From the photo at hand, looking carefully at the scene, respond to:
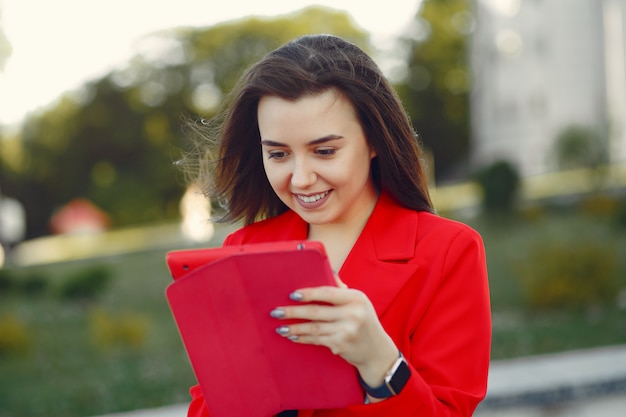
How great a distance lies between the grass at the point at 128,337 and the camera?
5578 mm

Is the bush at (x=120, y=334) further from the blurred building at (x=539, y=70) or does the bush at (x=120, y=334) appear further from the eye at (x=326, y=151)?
the blurred building at (x=539, y=70)

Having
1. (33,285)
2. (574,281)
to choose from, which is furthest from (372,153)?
(33,285)

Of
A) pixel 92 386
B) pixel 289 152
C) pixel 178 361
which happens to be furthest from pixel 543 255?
pixel 289 152

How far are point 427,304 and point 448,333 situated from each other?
0.08 meters

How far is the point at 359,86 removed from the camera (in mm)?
1568

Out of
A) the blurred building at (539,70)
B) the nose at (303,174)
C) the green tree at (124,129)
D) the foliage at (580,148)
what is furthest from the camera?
the green tree at (124,129)

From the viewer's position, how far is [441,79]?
3359 cm

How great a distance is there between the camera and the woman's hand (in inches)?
49.6

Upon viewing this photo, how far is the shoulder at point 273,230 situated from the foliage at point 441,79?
31.5 meters

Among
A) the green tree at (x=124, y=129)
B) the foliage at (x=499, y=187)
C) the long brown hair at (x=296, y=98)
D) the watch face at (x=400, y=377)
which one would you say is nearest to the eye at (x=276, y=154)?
the long brown hair at (x=296, y=98)

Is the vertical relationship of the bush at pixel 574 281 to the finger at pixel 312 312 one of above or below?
below

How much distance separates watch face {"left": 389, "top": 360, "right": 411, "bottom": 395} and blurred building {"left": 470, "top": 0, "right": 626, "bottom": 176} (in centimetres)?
2342

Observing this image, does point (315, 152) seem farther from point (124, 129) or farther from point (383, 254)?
point (124, 129)

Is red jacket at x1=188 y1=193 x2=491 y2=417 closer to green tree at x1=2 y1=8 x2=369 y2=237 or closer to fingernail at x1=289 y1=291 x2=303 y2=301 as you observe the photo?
fingernail at x1=289 y1=291 x2=303 y2=301
